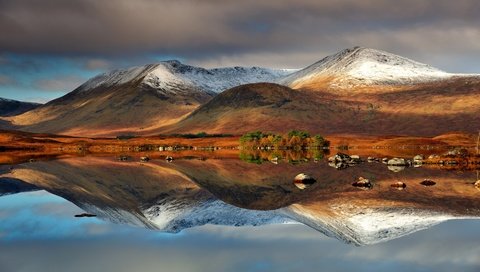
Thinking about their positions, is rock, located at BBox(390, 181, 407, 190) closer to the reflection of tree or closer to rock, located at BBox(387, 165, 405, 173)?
rock, located at BBox(387, 165, 405, 173)

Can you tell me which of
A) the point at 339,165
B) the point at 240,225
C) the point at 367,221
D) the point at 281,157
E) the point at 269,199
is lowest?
the point at 281,157

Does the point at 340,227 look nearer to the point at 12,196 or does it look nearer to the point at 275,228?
the point at 275,228

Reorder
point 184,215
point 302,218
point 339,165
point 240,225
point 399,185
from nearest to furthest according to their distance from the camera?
point 240,225, point 302,218, point 184,215, point 399,185, point 339,165

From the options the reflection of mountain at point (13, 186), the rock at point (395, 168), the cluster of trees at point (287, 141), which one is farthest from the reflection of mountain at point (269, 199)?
the cluster of trees at point (287, 141)

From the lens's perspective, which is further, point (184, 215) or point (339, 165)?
point (339, 165)

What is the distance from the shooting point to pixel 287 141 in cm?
15575

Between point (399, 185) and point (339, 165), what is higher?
point (399, 185)

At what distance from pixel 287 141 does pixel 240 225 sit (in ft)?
408

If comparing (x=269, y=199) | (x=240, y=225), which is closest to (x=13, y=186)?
(x=269, y=199)

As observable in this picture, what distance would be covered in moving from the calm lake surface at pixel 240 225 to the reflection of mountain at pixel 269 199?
3.5 inches

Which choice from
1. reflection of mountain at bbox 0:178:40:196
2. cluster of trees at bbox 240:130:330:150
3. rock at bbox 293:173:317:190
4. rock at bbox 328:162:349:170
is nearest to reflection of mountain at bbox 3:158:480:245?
rock at bbox 293:173:317:190

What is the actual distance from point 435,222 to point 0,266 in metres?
21.4

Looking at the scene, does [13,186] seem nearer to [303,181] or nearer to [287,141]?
[303,181]

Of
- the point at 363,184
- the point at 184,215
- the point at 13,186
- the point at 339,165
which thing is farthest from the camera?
the point at 339,165
